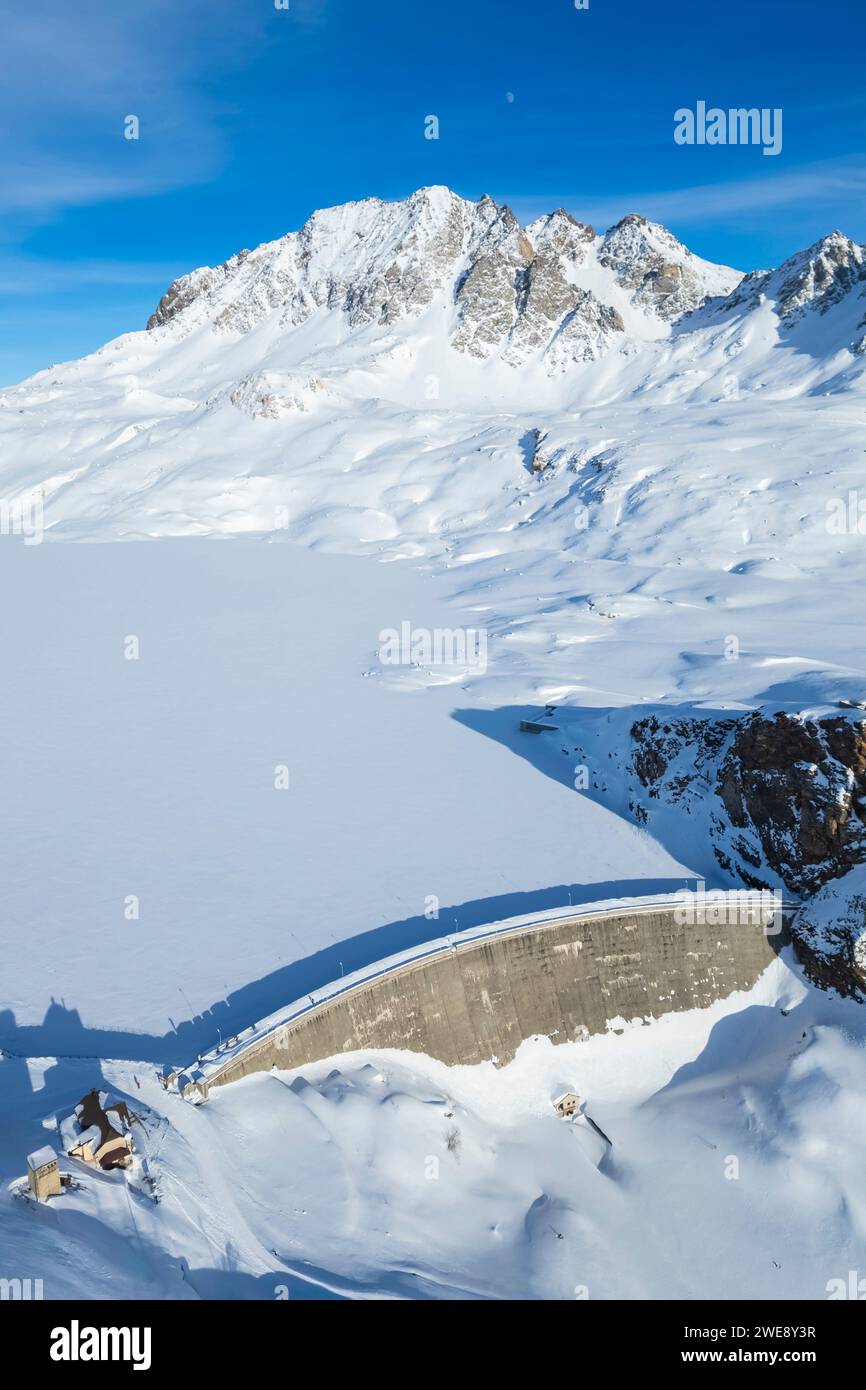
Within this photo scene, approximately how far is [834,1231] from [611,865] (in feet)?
54.3

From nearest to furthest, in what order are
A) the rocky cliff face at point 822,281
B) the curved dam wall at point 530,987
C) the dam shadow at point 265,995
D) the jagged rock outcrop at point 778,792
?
the dam shadow at point 265,995 → the curved dam wall at point 530,987 → the jagged rock outcrop at point 778,792 → the rocky cliff face at point 822,281

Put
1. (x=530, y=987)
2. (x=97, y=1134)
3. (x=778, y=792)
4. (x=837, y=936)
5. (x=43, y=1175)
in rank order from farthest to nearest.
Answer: (x=778, y=792) → (x=837, y=936) → (x=530, y=987) → (x=97, y=1134) → (x=43, y=1175)

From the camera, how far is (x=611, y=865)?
40.3 m

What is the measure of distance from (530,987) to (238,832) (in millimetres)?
16448

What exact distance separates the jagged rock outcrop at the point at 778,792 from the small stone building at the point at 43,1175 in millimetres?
31079

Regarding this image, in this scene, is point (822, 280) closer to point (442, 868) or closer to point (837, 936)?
point (837, 936)

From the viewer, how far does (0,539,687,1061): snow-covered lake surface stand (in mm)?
31250

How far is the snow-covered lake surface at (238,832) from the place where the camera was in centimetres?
3125

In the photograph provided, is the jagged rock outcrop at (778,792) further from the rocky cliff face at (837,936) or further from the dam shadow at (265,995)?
the dam shadow at (265,995)

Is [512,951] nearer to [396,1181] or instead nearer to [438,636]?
[396,1181]

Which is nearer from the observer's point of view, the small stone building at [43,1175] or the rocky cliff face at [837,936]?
the small stone building at [43,1175]

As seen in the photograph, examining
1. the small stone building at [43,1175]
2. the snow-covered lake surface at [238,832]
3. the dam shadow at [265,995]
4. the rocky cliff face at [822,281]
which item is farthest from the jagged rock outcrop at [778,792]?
the rocky cliff face at [822,281]

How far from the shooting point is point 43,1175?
20.0m

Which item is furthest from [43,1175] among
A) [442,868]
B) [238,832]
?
[238,832]
